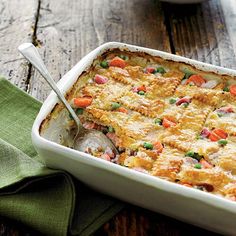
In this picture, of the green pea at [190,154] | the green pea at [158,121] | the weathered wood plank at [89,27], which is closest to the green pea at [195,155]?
the green pea at [190,154]

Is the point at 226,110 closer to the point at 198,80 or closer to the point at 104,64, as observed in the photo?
the point at 198,80

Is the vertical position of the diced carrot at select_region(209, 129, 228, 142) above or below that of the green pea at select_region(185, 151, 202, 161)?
above

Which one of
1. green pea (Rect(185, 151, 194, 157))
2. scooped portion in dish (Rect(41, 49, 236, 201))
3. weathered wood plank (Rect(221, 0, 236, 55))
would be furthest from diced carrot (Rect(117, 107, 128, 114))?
weathered wood plank (Rect(221, 0, 236, 55))

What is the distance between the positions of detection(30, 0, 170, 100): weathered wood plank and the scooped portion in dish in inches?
20.8

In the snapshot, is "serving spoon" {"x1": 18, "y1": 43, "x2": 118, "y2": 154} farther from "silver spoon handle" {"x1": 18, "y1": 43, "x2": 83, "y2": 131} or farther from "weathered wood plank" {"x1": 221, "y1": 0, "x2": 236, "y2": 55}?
"weathered wood plank" {"x1": 221, "y1": 0, "x2": 236, "y2": 55}

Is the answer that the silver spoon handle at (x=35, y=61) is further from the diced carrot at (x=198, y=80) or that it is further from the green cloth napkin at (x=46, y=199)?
the diced carrot at (x=198, y=80)

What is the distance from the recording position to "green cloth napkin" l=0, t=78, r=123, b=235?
2.25 metres

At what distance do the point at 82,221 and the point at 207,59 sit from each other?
138 centimetres

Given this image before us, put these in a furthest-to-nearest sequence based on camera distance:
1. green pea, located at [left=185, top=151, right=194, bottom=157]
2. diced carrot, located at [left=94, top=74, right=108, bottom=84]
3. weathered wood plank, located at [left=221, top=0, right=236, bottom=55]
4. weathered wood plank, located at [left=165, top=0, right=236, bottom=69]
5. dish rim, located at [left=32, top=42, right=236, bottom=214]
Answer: weathered wood plank, located at [left=221, top=0, right=236, bottom=55]
weathered wood plank, located at [left=165, top=0, right=236, bottom=69]
diced carrot, located at [left=94, top=74, right=108, bottom=84]
green pea, located at [left=185, top=151, right=194, bottom=157]
dish rim, located at [left=32, top=42, right=236, bottom=214]

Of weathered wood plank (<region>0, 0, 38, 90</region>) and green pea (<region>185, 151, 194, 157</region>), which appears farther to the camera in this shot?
weathered wood plank (<region>0, 0, 38, 90</region>)

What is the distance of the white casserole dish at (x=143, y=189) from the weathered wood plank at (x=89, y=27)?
927 millimetres

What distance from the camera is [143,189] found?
7.00ft

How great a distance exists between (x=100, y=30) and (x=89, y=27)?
0.07 metres

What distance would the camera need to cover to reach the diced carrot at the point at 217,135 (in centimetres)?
244
